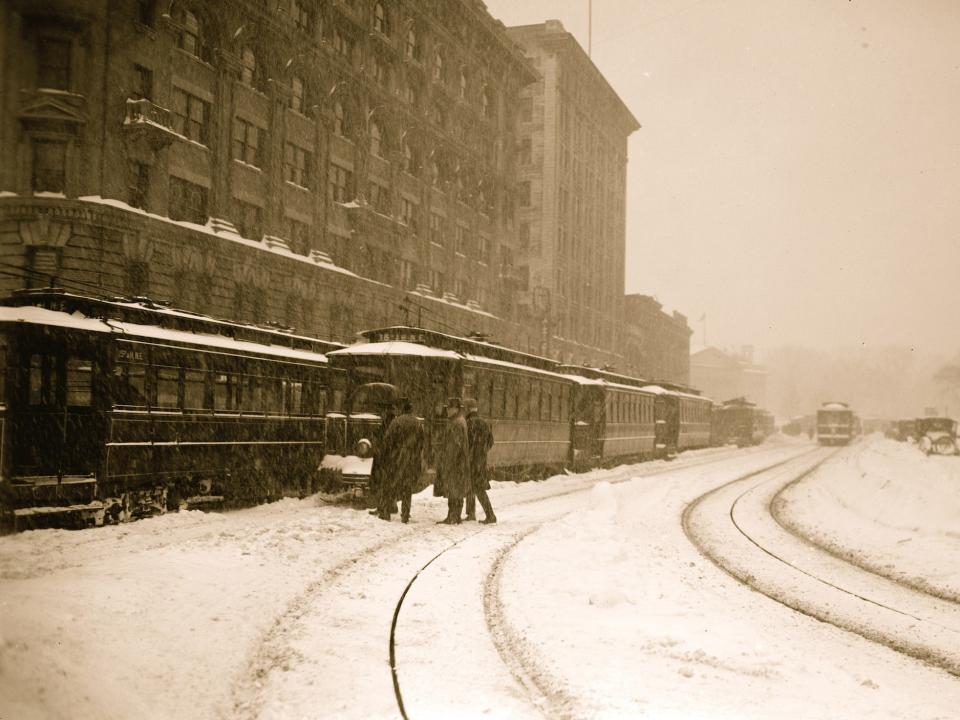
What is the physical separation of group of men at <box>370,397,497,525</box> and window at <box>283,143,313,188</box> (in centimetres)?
2173

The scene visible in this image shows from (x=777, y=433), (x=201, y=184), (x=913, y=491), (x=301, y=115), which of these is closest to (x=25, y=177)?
(x=201, y=184)

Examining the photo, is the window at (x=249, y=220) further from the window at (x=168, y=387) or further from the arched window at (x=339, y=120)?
the window at (x=168, y=387)

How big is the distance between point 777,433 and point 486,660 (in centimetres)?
10147

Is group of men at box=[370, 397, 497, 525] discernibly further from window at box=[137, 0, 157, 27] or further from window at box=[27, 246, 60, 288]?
window at box=[137, 0, 157, 27]

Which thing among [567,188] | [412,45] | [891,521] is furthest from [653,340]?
[891,521]

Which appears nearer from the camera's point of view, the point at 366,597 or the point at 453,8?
the point at 366,597

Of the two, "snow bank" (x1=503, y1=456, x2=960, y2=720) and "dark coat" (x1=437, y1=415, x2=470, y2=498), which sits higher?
"dark coat" (x1=437, y1=415, x2=470, y2=498)

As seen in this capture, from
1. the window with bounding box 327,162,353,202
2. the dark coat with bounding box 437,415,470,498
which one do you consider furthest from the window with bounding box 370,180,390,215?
the dark coat with bounding box 437,415,470,498

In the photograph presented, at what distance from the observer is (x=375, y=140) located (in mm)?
38531

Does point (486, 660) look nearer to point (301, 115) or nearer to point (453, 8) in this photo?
point (301, 115)

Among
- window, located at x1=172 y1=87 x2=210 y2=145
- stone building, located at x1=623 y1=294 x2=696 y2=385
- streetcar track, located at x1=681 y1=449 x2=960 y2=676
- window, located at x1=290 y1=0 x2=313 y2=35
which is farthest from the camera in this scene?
stone building, located at x1=623 y1=294 x2=696 y2=385

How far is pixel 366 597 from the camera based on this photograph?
788 cm

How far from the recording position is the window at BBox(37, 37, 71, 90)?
23.0m

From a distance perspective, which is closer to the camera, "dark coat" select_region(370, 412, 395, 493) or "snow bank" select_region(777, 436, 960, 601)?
"snow bank" select_region(777, 436, 960, 601)
